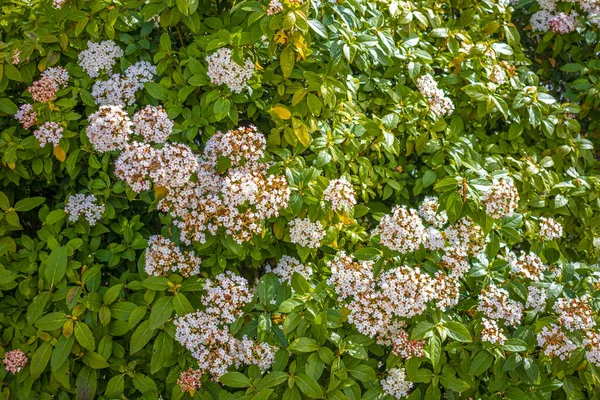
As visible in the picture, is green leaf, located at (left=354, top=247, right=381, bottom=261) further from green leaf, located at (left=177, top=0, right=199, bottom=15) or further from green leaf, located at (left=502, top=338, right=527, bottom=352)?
green leaf, located at (left=177, top=0, right=199, bottom=15)

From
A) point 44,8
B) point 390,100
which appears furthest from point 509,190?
point 44,8

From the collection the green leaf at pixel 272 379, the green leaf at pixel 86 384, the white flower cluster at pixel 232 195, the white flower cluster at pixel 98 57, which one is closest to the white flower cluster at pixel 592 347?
the green leaf at pixel 272 379

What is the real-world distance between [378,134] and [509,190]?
613mm

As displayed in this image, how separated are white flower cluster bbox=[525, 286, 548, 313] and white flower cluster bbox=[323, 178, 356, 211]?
0.83 m

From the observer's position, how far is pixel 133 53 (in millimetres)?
3076

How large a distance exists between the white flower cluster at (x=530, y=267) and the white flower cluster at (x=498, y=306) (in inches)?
6.2

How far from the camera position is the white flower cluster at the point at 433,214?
3.04m

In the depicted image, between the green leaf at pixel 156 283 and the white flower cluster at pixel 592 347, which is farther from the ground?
the white flower cluster at pixel 592 347

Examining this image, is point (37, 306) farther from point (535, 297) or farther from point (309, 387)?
point (535, 297)

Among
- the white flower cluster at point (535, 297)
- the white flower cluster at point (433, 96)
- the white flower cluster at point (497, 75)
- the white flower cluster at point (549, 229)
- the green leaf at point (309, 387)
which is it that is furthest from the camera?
the white flower cluster at point (497, 75)

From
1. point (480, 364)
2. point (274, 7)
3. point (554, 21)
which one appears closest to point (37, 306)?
point (274, 7)

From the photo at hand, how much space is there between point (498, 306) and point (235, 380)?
108 centimetres

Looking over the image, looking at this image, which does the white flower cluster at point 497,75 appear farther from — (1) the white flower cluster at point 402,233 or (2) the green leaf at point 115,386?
(2) the green leaf at point 115,386

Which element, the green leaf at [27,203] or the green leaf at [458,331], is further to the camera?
the green leaf at [27,203]
